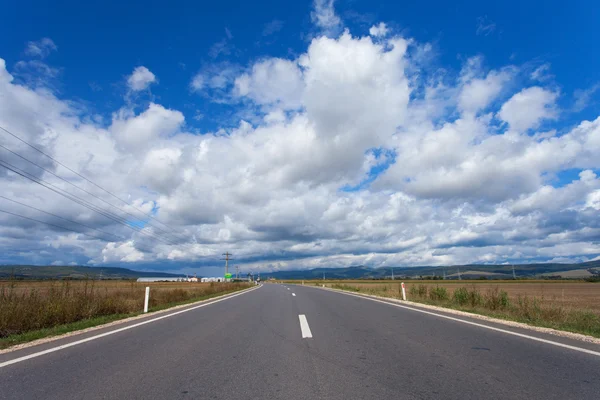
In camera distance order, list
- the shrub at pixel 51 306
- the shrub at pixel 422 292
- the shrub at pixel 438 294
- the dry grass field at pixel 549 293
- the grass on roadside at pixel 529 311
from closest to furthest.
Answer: the shrub at pixel 51 306 < the grass on roadside at pixel 529 311 < the dry grass field at pixel 549 293 < the shrub at pixel 438 294 < the shrub at pixel 422 292

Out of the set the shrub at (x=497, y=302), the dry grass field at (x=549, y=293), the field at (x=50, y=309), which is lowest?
the dry grass field at (x=549, y=293)

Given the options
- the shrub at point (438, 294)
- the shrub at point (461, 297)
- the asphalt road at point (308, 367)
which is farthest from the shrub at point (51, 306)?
the shrub at point (438, 294)

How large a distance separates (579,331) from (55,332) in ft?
41.4

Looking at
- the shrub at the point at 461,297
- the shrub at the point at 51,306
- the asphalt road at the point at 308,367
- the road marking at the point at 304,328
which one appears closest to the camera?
the asphalt road at the point at 308,367

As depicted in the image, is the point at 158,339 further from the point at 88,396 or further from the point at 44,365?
the point at 88,396

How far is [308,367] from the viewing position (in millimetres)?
5125

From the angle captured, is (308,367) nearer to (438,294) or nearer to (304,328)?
(304,328)

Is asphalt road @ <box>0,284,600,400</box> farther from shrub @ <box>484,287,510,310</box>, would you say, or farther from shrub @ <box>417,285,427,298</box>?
shrub @ <box>417,285,427,298</box>

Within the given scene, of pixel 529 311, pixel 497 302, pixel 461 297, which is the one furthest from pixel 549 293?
pixel 529 311

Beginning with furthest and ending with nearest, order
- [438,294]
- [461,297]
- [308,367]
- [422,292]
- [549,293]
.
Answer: [549,293] < [422,292] < [438,294] < [461,297] < [308,367]

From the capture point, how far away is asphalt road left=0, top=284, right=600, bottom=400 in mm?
4090

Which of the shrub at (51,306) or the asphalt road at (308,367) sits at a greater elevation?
the shrub at (51,306)

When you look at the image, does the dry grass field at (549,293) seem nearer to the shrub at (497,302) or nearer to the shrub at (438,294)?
the shrub at (497,302)

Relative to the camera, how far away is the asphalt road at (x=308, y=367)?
4.09 meters
